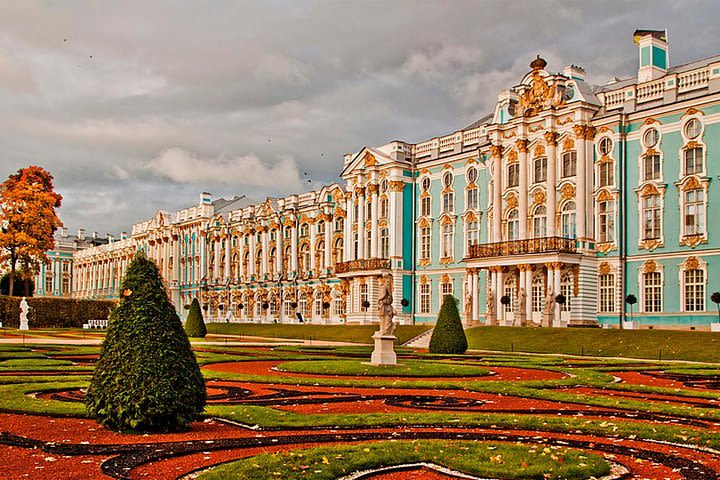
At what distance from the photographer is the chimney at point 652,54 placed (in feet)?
141

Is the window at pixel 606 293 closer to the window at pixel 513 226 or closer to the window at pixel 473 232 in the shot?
the window at pixel 513 226

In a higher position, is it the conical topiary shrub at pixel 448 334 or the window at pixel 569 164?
the window at pixel 569 164

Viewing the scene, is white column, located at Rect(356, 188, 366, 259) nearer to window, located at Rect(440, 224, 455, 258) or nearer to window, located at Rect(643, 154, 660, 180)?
window, located at Rect(440, 224, 455, 258)

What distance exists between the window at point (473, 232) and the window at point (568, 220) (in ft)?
24.3

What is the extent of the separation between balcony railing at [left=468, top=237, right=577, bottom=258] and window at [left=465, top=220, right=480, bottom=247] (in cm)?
284

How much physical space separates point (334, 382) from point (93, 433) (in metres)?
8.03

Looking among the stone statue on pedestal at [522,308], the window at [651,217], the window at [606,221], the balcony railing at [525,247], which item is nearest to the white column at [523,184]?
the balcony railing at [525,247]

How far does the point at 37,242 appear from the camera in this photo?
54.9 meters

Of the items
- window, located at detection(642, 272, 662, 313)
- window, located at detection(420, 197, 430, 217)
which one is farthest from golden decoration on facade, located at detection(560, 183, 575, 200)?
window, located at detection(420, 197, 430, 217)

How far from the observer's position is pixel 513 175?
47.7m

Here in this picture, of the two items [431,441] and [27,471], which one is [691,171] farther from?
[27,471]

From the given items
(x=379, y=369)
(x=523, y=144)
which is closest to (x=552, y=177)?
(x=523, y=144)

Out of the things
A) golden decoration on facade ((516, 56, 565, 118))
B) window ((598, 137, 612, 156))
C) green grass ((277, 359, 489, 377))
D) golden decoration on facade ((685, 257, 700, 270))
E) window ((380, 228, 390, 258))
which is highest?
golden decoration on facade ((516, 56, 565, 118))

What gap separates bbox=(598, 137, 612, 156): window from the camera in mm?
42438
